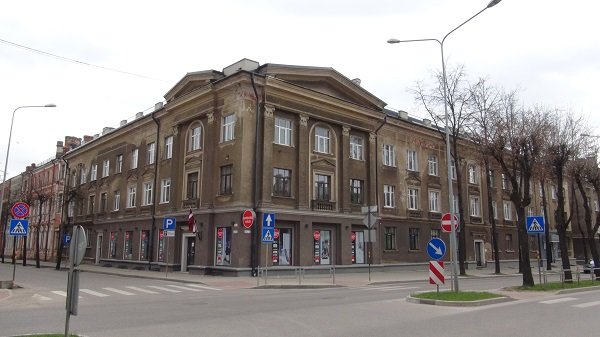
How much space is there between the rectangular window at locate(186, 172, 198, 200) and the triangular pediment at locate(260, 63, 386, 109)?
807 centimetres

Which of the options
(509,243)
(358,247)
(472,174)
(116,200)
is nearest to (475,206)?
(472,174)

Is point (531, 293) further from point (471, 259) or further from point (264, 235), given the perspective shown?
point (471, 259)

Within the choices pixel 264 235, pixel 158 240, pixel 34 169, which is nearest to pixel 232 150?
pixel 264 235

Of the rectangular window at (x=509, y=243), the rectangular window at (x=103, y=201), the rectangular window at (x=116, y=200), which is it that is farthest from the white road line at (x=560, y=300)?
the rectangular window at (x=103, y=201)

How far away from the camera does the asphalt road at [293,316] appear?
9.54m

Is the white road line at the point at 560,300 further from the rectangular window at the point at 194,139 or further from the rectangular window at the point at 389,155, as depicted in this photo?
the rectangular window at the point at 194,139

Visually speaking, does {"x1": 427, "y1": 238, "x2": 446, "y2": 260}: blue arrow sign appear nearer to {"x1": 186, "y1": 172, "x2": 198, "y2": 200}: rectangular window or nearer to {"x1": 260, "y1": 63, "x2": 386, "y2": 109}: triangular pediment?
{"x1": 260, "y1": 63, "x2": 386, "y2": 109}: triangular pediment

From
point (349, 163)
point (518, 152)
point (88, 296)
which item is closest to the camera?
point (88, 296)

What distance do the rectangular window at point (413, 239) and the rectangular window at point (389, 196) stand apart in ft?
8.86

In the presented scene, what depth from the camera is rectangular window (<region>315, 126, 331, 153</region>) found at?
31656mm

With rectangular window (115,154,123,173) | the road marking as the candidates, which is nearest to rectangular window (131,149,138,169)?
rectangular window (115,154,123,173)

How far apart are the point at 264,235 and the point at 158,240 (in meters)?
14.4

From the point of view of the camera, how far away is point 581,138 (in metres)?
23.2

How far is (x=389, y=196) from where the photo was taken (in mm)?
36250
